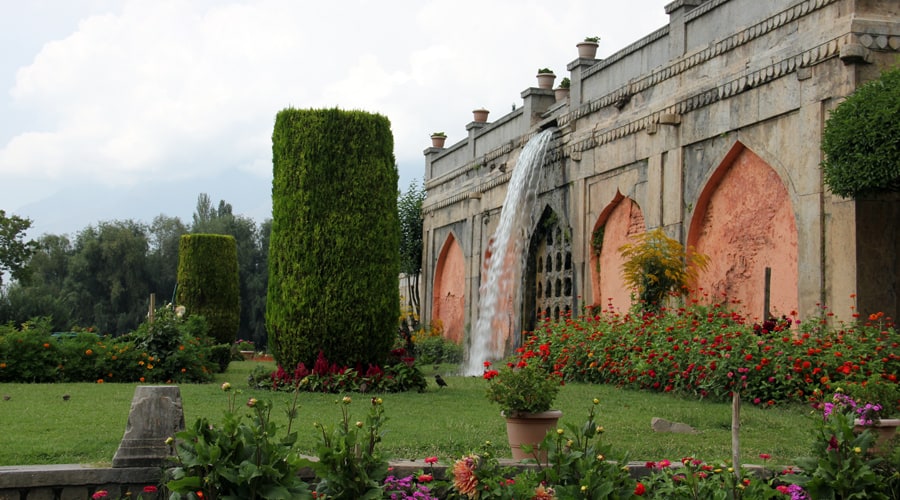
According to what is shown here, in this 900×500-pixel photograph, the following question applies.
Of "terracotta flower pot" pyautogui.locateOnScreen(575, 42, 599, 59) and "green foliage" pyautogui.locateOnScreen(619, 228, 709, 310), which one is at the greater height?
"terracotta flower pot" pyautogui.locateOnScreen(575, 42, 599, 59)

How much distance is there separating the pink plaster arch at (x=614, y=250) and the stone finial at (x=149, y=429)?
378 inches

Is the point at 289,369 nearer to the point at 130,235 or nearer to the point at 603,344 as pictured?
the point at 603,344

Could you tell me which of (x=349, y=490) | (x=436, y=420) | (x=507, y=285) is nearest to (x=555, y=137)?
(x=507, y=285)

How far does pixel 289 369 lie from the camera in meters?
10.5

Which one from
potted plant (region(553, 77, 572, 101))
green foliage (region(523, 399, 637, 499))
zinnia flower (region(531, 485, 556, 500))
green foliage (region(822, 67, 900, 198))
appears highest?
potted plant (region(553, 77, 572, 101))

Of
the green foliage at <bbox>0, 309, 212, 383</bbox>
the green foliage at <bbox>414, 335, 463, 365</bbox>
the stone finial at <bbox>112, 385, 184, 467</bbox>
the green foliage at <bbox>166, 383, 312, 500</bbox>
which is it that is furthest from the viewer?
the green foliage at <bbox>414, 335, 463, 365</bbox>

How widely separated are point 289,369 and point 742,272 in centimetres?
563

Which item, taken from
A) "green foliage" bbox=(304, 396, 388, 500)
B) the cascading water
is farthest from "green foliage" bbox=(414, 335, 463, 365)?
"green foliage" bbox=(304, 396, 388, 500)

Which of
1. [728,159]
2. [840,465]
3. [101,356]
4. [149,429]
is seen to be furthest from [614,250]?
[149,429]

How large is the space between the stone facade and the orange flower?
20.0ft

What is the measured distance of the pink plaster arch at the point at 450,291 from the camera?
72.7 ft

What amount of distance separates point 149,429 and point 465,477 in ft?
5.47

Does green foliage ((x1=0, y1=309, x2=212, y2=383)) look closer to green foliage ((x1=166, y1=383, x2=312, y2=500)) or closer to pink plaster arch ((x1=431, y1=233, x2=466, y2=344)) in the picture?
green foliage ((x1=166, y1=383, x2=312, y2=500))

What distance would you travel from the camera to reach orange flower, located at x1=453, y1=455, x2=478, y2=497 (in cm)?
452
